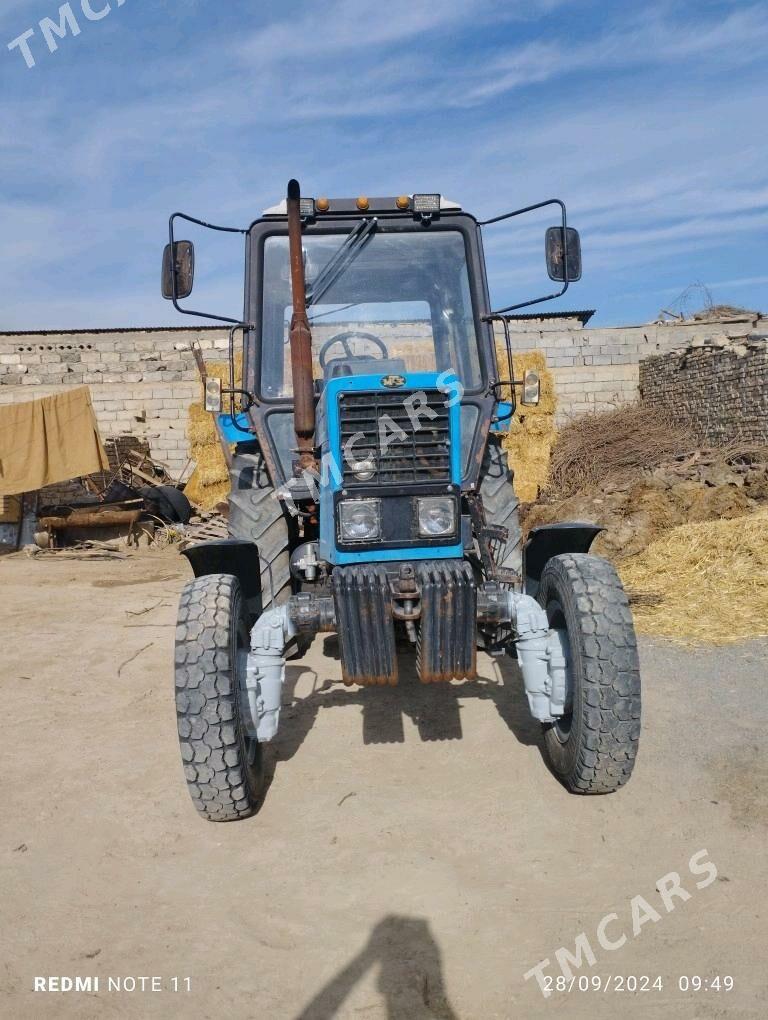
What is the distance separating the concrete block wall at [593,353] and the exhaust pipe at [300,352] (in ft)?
31.3

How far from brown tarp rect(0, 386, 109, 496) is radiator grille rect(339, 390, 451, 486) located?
353 inches

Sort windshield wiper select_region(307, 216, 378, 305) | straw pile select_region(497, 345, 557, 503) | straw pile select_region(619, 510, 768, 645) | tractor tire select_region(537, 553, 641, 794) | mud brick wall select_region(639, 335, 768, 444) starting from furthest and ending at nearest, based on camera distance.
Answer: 1. straw pile select_region(497, 345, 557, 503)
2. mud brick wall select_region(639, 335, 768, 444)
3. straw pile select_region(619, 510, 768, 645)
4. windshield wiper select_region(307, 216, 378, 305)
5. tractor tire select_region(537, 553, 641, 794)

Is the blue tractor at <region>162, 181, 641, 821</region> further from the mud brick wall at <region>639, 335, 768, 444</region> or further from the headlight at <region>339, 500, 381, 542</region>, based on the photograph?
the mud brick wall at <region>639, 335, 768, 444</region>

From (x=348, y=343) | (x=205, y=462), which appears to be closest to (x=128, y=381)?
(x=205, y=462)

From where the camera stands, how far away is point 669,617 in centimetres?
598

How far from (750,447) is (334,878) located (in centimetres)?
892

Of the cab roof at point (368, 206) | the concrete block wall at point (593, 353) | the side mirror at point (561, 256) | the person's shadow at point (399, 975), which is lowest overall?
the person's shadow at point (399, 975)

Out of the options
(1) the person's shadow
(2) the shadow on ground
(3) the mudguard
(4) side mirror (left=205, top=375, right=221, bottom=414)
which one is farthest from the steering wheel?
(1) the person's shadow

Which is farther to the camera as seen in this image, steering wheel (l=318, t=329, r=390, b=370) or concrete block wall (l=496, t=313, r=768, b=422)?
concrete block wall (l=496, t=313, r=768, b=422)

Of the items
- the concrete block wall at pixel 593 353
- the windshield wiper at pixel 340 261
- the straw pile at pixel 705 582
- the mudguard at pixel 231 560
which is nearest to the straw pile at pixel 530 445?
the concrete block wall at pixel 593 353

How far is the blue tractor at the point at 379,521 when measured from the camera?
3041 mm

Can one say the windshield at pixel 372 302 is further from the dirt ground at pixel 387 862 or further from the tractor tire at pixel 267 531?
the dirt ground at pixel 387 862

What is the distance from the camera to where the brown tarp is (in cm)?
1115

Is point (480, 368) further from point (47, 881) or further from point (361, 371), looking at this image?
point (47, 881)
